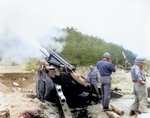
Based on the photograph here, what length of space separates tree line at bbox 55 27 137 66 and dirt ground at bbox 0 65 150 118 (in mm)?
409

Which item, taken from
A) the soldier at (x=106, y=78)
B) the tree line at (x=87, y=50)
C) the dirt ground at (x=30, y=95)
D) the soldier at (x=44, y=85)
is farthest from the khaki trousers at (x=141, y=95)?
the soldier at (x=44, y=85)

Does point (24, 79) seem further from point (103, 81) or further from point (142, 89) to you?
point (142, 89)

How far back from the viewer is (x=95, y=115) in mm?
3191

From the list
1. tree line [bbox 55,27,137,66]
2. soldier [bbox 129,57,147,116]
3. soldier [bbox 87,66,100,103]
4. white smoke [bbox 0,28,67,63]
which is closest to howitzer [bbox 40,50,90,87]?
soldier [bbox 87,66,100,103]

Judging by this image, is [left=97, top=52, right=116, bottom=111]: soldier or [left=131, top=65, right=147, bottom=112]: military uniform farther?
[left=97, top=52, right=116, bottom=111]: soldier

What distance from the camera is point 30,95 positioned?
422cm

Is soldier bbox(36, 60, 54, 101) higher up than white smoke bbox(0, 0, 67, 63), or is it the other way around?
white smoke bbox(0, 0, 67, 63)

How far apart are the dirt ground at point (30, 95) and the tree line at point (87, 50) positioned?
41 cm

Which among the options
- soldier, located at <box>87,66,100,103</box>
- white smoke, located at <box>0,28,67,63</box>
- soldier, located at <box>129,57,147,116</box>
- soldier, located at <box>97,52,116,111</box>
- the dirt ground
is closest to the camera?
soldier, located at <box>129,57,147,116</box>

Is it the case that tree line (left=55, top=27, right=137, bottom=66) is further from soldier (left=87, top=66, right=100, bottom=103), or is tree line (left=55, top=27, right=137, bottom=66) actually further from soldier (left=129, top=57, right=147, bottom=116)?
soldier (left=129, top=57, right=147, bottom=116)

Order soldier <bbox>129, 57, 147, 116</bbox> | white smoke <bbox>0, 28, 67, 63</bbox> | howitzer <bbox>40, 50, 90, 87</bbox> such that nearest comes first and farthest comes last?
soldier <bbox>129, 57, 147, 116</bbox>
howitzer <bbox>40, 50, 90, 87</bbox>
white smoke <bbox>0, 28, 67, 63</bbox>

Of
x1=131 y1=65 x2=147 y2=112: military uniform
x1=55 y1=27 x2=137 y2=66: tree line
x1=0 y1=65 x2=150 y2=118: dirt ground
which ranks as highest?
x1=55 y1=27 x2=137 y2=66: tree line

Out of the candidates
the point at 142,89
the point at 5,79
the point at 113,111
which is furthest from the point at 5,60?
the point at 142,89

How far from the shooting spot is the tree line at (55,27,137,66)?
4070 millimetres
